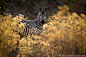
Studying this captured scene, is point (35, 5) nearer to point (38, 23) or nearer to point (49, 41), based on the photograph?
point (38, 23)

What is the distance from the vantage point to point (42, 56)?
4109 millimetres

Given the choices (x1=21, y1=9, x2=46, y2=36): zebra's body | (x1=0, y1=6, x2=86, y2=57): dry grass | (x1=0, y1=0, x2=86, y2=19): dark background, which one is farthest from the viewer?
(x1=0, y1=0, x2=86, y2=19): dark background

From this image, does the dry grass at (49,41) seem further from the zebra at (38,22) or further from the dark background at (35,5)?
the dark background at (35,5)

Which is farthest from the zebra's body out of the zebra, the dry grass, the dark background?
the dark background

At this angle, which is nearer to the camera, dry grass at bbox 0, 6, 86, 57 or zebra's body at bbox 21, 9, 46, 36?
dry grass at bbox 0, 6, 86, 57

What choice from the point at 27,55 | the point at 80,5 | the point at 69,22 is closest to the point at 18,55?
the point at 27,55

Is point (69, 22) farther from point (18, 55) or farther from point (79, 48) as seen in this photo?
point (18, 55)

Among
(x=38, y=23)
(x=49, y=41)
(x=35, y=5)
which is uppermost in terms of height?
(x=35, y=5)

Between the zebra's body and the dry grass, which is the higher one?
the zebra's body

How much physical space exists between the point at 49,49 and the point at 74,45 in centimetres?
96

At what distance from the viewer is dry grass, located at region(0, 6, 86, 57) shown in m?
3.78

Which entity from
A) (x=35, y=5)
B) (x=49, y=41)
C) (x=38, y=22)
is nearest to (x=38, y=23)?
(x=38, y=22)

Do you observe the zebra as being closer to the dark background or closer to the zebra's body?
the zebra's body

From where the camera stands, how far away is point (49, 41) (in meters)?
4.43
